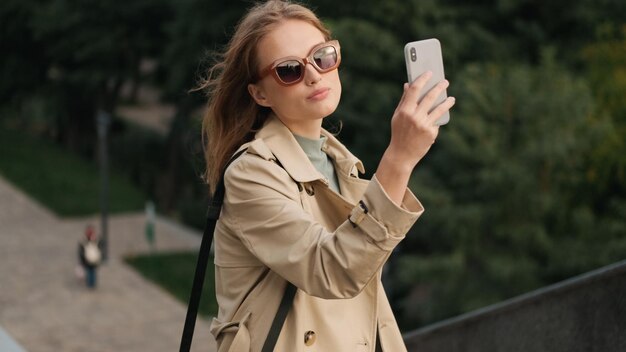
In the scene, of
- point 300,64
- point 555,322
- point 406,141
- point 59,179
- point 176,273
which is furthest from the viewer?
point 59,179

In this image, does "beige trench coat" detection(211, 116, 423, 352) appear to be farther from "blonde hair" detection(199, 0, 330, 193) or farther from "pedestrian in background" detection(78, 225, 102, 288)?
"pedestrian in background" detection(78, 225, 102, 288)

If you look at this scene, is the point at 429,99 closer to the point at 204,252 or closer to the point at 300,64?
the point at 300,64

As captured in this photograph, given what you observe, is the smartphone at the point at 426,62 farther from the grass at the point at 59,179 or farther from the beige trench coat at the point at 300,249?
the grass at the point at 59,179

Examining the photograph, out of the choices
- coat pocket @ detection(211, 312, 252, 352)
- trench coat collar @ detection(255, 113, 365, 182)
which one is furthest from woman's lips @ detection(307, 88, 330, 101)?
coat pocket @ detection(211, 312, 252, 352)

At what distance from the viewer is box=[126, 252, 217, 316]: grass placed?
61.0 feet

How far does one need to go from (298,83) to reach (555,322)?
196 centimetres

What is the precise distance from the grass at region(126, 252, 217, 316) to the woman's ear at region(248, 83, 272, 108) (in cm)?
1553

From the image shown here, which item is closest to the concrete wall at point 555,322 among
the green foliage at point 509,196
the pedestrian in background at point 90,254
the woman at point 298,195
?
the woman at point 298,195

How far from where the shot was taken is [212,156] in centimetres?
249

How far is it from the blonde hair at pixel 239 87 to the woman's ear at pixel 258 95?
0.06 feet

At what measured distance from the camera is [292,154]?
232cm

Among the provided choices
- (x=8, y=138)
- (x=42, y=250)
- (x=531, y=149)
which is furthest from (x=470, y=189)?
(x=8, y=138)

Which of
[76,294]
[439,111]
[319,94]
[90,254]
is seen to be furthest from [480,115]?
[439,111]

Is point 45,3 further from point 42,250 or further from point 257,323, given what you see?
point 257,323
